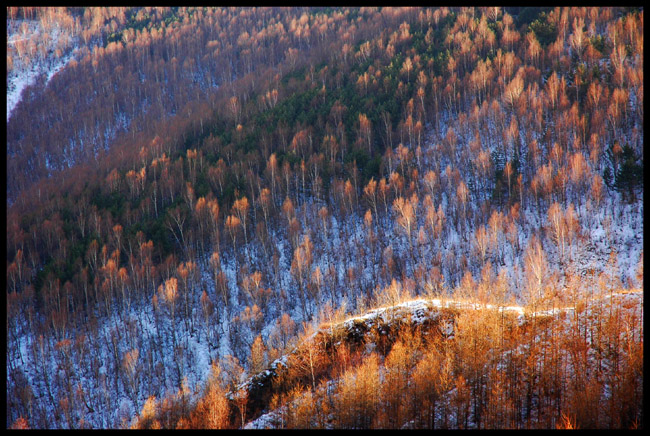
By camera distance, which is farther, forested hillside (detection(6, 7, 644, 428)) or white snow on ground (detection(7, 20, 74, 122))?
white snow on ground (detection(7, 20, 74, 122))

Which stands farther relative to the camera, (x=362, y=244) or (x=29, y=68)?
(x=29, y=68)

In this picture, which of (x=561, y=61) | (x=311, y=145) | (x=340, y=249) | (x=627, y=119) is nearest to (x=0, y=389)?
(x=340, y=249)

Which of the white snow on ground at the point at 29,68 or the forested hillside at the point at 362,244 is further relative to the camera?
the white snow on ground at the point at 29,68

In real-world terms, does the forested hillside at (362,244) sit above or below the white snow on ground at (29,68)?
below

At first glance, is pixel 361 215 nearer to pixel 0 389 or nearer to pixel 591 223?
pixel 591 223

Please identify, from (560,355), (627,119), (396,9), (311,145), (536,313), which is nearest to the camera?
(560,355)

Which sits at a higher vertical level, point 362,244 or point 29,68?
point 29,68

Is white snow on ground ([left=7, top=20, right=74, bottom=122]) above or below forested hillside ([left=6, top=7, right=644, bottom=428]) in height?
above

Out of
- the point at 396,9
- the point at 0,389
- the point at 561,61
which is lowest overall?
the point at 0,389
